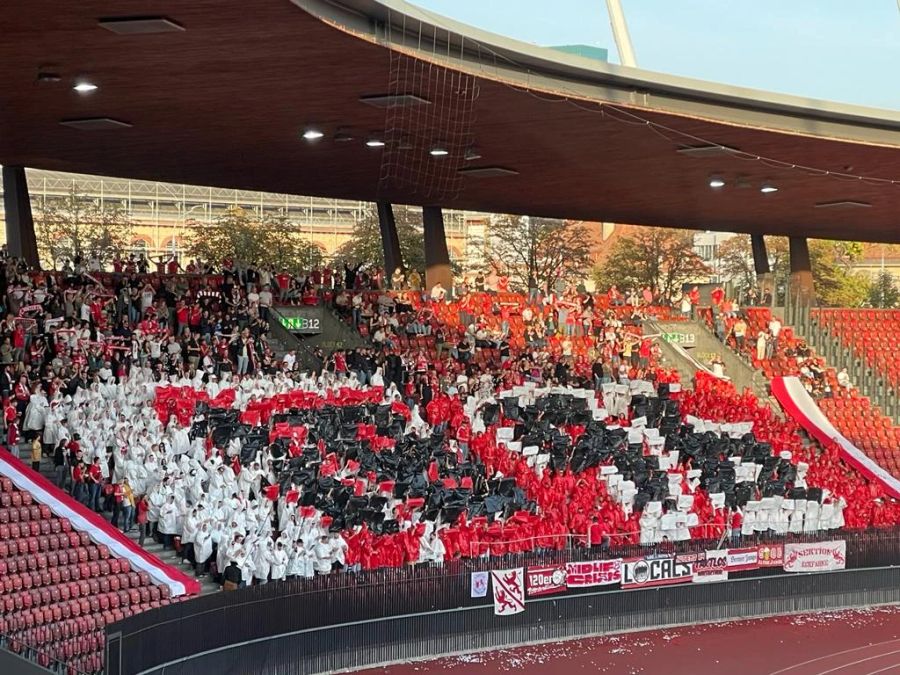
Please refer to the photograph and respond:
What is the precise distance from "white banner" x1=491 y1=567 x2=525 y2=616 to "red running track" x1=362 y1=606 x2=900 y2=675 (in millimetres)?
681

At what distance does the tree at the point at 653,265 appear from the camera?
63.2 meters

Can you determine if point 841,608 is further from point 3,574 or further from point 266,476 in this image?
point 3,574

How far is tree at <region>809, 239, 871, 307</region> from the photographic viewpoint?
64625 mm

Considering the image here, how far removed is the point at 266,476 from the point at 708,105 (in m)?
10.1

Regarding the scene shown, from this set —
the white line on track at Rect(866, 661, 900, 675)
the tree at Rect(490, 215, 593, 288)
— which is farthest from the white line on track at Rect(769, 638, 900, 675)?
the tree at Rect(490, 215, 593, 288)

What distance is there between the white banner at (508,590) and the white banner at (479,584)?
0.15 m

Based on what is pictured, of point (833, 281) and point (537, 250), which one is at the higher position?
point (537, 250)

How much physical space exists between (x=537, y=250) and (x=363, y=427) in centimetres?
3757

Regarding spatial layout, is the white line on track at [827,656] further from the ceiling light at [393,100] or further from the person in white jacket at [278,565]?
the ceiling light at [393,100]

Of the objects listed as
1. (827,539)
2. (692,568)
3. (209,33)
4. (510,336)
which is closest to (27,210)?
(510,336)

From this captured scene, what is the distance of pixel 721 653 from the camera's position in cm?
2248

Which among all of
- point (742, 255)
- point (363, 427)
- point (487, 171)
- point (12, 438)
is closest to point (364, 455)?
point (363, 427)

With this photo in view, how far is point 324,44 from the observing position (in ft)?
60.7

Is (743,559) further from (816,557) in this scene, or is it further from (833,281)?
(833,281)
